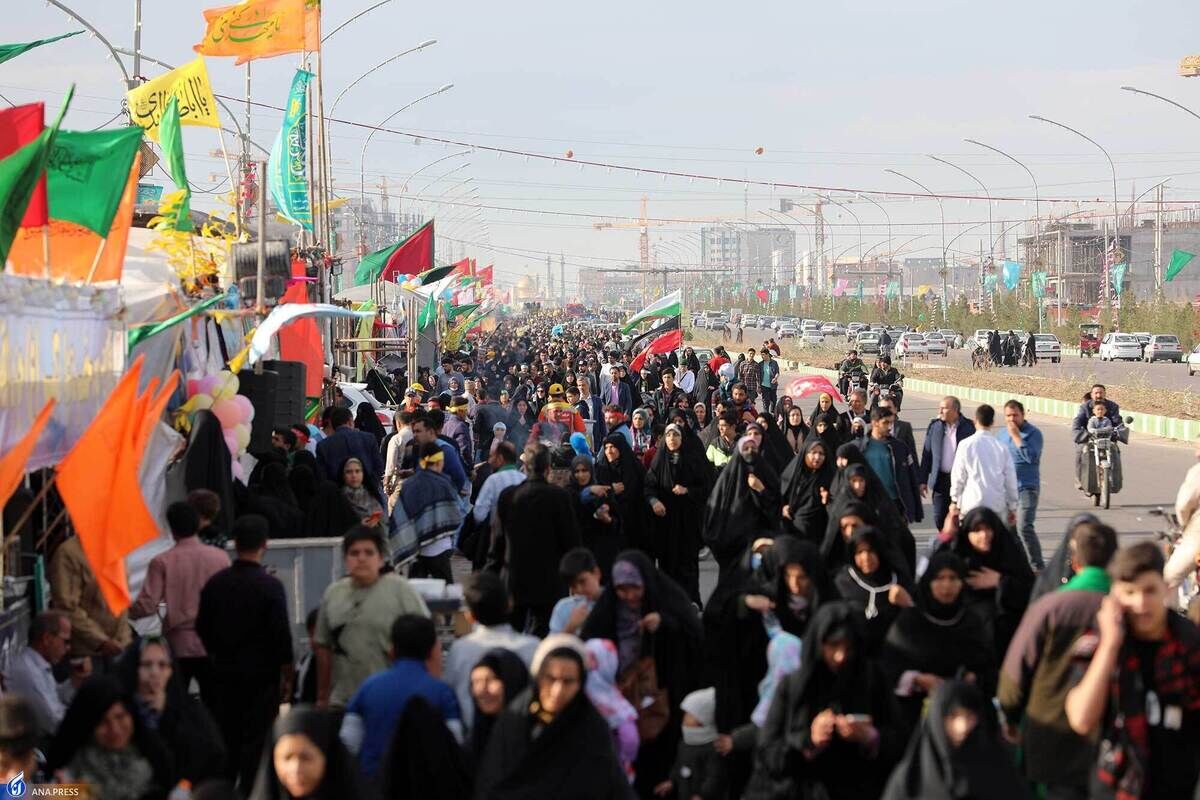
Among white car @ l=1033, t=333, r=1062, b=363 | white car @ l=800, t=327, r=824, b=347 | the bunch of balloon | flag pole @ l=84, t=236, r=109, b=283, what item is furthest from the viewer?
white car @ l=800, t=327, r=824, b=347

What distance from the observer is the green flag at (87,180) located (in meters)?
10.1

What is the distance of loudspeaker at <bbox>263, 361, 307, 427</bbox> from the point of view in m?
13.4

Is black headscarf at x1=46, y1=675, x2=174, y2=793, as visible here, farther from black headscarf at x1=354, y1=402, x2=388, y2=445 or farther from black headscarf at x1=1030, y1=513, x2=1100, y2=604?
black headscarf at x1=354, y1=402, x2=388, y2=445

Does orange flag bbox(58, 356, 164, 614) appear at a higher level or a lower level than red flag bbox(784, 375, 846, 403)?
higher

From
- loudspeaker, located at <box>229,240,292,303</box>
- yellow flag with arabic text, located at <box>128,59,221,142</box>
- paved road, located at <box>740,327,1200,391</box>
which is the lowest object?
paved road, located at <box>740,327,1200,391</box>

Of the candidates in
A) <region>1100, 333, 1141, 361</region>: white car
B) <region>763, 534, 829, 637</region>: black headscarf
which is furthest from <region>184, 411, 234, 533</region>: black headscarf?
<region>1100, 333, 1141, 361</region>: white car

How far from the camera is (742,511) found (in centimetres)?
1109

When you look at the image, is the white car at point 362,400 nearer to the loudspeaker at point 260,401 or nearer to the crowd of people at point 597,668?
the loudspeaker at point 260,401

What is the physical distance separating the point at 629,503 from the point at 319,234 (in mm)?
19200

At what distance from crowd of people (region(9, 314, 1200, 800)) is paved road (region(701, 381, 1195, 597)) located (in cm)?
404

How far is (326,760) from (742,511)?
6639 mm

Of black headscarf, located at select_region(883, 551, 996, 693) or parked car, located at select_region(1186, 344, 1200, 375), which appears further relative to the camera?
parked car, located at select_region(1186, 344, 1200, 375)

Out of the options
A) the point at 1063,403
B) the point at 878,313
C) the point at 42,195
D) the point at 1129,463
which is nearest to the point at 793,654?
the point at 42,195

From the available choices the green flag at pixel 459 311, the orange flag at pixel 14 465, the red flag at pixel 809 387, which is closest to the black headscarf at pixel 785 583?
the orange flag at pixel 14 465
